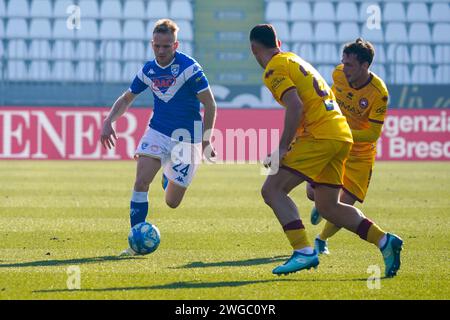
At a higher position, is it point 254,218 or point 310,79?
point 310,79

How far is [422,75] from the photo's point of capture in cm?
3341

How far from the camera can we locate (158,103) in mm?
9711

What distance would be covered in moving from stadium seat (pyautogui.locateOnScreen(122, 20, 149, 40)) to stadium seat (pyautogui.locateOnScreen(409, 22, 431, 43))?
10.4m

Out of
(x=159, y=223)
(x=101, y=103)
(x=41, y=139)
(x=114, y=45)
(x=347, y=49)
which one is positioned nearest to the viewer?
(x=347, y=49)

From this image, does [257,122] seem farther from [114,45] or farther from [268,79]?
[268,79]

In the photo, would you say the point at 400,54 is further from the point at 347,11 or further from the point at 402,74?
the point at 347,11

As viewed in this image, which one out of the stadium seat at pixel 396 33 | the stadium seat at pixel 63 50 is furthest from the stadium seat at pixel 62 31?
the stadium seat at pixel 396 33

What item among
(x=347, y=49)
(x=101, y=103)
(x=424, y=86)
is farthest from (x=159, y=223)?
(x=424, y=86)

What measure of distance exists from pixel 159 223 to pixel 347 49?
458 cm

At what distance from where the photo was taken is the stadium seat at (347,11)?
36.5 meters

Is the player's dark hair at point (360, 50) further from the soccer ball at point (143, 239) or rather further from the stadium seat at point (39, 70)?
Result: the stadium seat at point (39, 70)

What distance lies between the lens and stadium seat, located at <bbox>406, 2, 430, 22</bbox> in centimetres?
3647

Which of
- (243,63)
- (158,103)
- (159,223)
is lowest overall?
(159,223)

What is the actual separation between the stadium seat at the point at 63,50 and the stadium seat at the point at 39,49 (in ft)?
0.70
